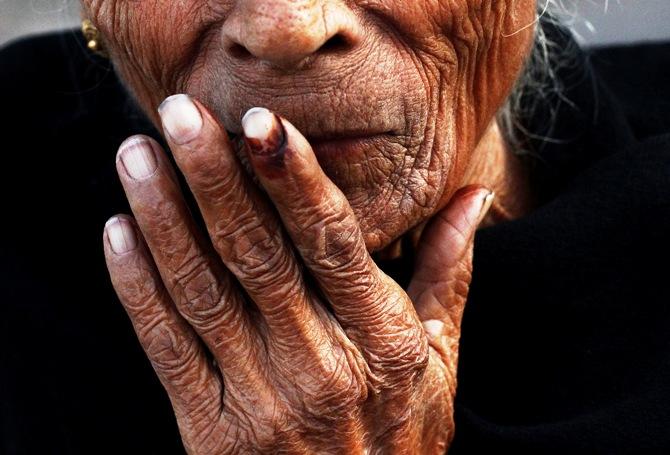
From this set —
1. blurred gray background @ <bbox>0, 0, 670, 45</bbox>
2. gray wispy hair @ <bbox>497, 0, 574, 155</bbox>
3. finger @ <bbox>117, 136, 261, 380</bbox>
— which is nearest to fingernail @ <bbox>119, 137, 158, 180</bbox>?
finger @ <bbox>117, 136, 261, 380</bbox>

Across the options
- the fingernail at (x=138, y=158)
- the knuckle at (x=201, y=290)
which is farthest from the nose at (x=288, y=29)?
the knuckle at (x=201, y=290)

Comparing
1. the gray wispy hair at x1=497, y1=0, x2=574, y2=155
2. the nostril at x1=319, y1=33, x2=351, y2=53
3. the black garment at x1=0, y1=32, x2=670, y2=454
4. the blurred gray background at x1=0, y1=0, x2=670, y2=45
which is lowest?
the blurred gray background at x1=0, y1=0, x2=670, y2=45

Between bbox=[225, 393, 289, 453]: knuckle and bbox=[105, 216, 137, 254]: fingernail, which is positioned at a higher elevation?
bbox=[105, 216, 137, 254]: fingernail

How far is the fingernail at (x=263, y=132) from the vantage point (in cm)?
143

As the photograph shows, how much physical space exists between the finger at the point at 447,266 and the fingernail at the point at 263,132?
1.85 feet

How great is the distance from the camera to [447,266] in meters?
1.92

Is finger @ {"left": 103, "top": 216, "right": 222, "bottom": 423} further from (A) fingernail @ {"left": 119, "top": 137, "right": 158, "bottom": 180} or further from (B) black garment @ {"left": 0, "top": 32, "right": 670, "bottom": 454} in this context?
(B) black garment @ {"left": 0, "top": 32, "right": 670, "bottom": 454}

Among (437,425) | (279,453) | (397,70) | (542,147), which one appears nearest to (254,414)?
(279,453)

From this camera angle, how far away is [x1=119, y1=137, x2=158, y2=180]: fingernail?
5.24 feet

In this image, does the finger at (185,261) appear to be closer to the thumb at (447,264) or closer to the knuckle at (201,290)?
the knuckle at (201,290)

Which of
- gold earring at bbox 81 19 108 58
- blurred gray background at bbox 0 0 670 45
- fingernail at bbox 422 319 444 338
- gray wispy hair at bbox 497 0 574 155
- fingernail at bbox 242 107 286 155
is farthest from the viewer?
blurred gray background at bbox 0 0 670 45

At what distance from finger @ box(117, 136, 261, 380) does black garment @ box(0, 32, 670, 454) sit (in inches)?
20.9

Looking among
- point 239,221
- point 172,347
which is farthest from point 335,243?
point 172,347

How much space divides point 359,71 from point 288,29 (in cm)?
17
